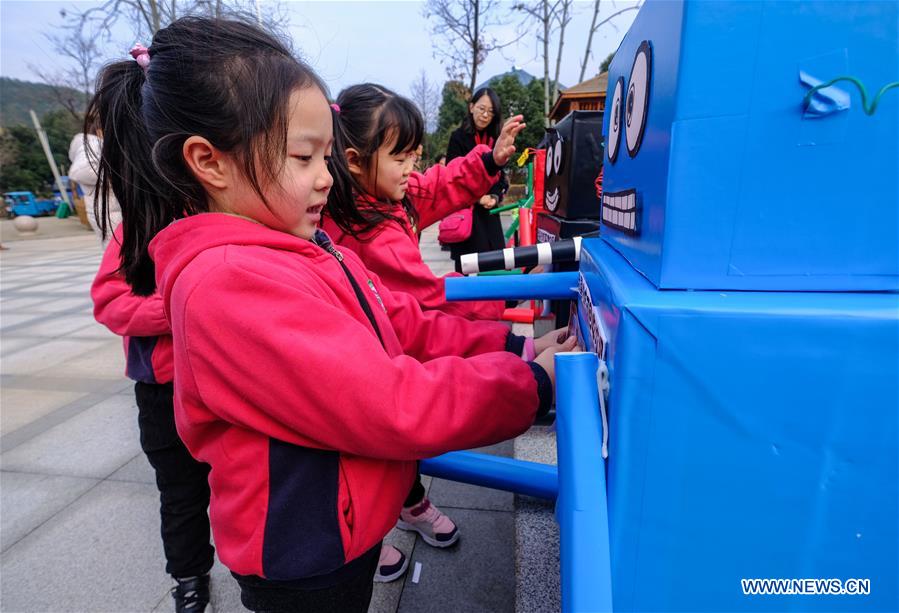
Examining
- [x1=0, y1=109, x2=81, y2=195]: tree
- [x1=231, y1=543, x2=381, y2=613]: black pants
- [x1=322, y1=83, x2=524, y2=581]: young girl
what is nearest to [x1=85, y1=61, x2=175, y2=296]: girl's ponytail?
[x1=322, y1=83, x2=524, y2=581]: young girl

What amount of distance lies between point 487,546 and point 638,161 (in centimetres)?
139

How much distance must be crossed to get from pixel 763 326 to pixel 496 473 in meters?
0.99

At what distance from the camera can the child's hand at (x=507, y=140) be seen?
1608mm

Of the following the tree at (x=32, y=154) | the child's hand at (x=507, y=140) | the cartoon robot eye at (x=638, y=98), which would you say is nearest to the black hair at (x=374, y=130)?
the child's hand at (x=507, y=140)

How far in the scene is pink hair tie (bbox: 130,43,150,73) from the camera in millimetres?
778

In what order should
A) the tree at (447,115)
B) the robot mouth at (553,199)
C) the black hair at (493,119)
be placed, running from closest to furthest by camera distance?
the robot mouth at (553,199)
the black hair at (493,119)
the tree at (447,115)

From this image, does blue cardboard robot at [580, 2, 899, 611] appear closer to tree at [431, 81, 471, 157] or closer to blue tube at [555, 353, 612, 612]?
blue tube at [555, 353, 612, 612]

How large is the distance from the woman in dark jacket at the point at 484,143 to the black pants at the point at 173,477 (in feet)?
6.89

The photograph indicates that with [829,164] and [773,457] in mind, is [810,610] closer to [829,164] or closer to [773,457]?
[773,457]

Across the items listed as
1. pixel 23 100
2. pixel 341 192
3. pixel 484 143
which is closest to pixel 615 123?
pixel 341 192

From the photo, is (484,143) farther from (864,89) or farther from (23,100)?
(23,100)

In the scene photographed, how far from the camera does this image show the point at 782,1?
403 millimetres

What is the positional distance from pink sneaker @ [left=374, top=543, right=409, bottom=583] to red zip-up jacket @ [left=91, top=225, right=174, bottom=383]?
32.3 inches

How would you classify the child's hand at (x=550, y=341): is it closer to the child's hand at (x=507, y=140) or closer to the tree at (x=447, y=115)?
the child's hand at (x=507, y=140)
